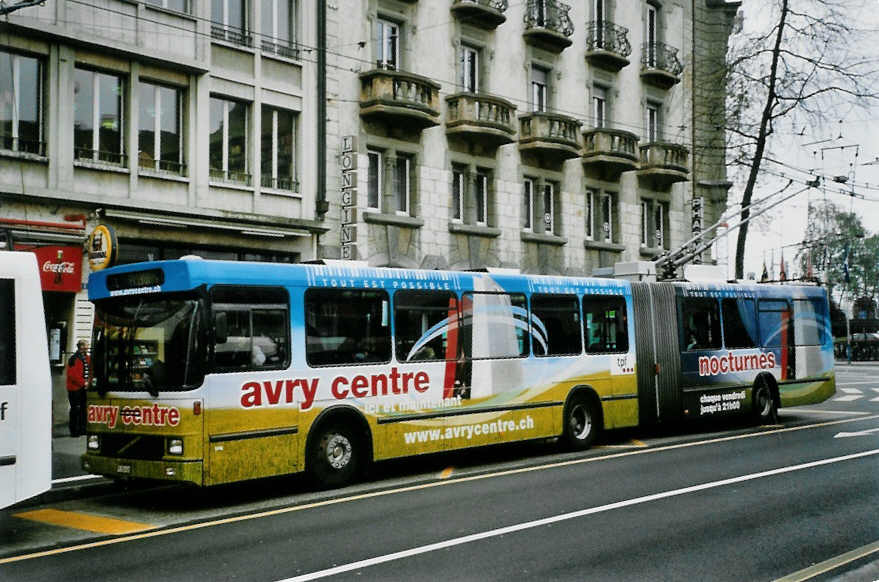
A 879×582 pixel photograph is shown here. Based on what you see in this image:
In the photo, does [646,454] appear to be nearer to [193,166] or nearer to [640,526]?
[640,526]

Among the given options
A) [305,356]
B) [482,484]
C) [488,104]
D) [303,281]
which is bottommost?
[482,484]

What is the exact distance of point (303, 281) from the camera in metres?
12.4

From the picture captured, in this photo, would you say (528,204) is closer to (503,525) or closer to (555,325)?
(555,325)

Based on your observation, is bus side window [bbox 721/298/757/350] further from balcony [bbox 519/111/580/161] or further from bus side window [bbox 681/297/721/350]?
balcony [bbox 519/111/580/161]

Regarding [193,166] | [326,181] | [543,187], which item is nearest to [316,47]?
[326,181]

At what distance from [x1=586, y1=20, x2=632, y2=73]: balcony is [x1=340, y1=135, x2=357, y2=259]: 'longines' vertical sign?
10848mm

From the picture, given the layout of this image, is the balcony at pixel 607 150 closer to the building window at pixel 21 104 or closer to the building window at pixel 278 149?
the building window at pixel 278 149

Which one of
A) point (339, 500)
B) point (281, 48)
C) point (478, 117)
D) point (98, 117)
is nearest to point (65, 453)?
point (339, 500)

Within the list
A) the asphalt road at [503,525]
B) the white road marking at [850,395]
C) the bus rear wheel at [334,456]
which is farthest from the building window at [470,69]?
the bus rear wheel at [334,456]

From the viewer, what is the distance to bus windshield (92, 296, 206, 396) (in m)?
11.2

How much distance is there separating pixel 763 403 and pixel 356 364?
1097 centimetres

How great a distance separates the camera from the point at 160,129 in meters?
20.9

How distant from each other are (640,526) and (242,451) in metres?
4.53

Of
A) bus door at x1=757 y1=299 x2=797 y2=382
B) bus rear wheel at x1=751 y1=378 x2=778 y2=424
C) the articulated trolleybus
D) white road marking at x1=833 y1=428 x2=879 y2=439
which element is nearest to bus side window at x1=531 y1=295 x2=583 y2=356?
the articulated trolleybus
